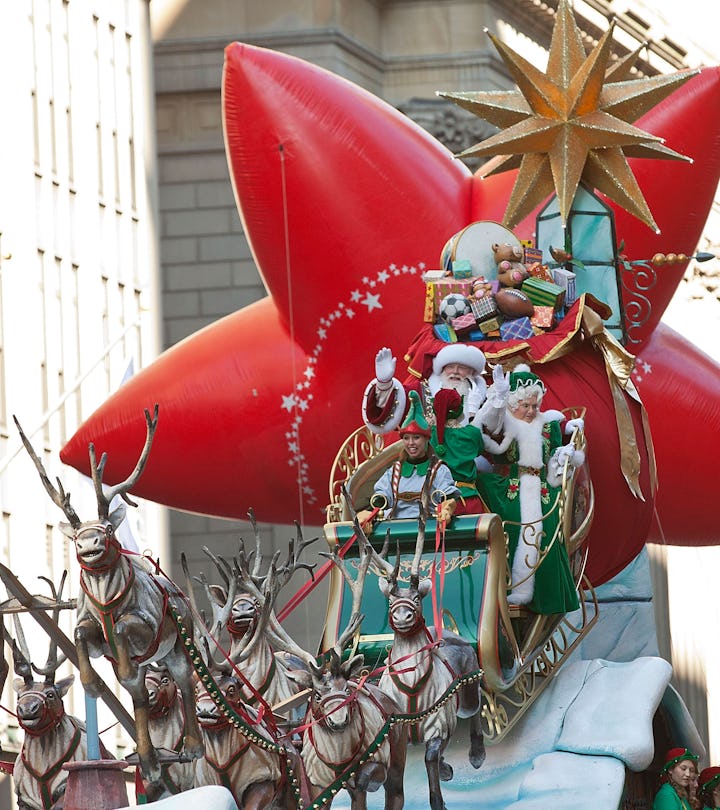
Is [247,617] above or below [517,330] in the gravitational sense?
below

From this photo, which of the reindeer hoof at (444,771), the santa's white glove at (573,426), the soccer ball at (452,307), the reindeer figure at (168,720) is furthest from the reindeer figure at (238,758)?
the soccer ball at (452,307)

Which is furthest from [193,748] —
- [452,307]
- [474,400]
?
[452,307]

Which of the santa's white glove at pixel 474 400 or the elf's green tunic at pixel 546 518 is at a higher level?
the santa's white glove at pixel 474 400

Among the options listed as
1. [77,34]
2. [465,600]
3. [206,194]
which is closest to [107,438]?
[465,600]

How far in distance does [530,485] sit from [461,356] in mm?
805

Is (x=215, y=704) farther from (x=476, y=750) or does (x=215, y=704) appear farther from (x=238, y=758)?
(x=476, y=750)

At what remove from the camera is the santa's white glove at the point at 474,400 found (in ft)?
42.7

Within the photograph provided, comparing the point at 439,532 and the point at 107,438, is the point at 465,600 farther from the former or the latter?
the point at 107,438

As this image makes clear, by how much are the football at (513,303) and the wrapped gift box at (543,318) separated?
0.11 ft

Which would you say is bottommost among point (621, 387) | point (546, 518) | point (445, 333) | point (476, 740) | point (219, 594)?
point (476, 740)

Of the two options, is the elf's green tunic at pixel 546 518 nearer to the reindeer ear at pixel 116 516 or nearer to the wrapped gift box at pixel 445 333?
the wrapped gift box at pixel 445 333

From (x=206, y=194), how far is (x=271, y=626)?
578 inches

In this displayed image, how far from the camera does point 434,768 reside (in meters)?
11.6

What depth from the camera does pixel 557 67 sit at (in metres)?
14.6
